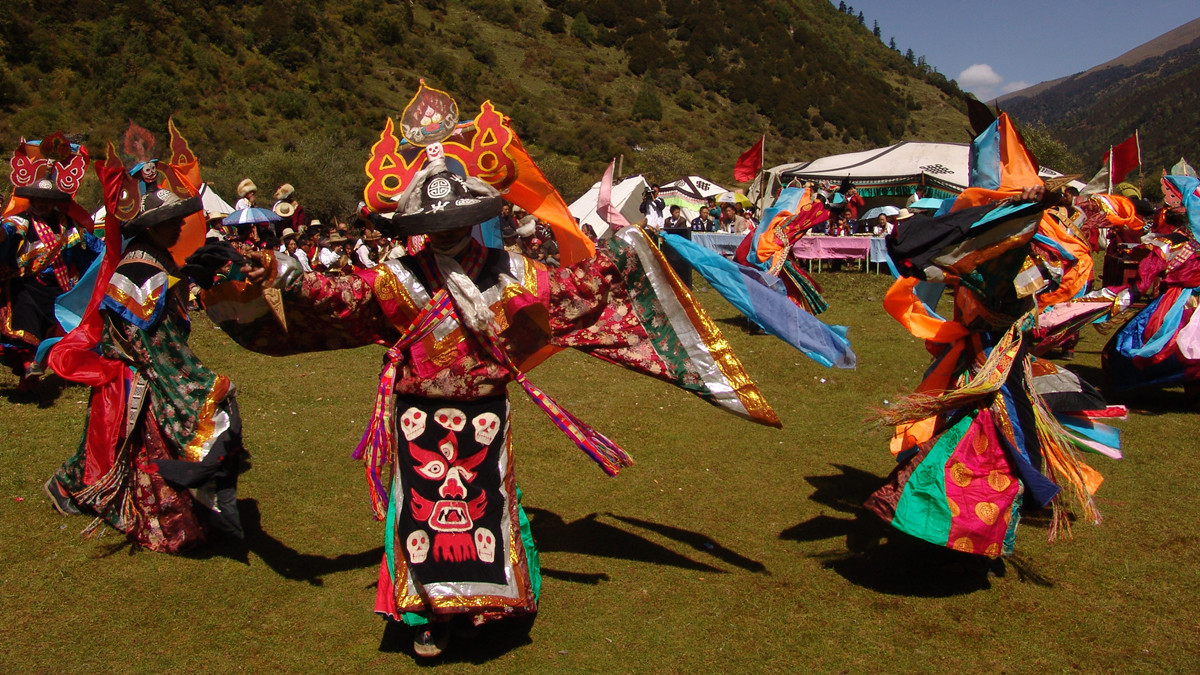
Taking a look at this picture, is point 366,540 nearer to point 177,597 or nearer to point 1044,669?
point 177,597

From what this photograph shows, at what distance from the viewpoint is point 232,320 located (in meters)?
3.51

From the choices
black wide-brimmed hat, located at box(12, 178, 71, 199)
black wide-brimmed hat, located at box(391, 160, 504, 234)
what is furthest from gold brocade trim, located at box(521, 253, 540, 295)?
black wide-brimmed hat, located at box(12, 178, 71, 199)

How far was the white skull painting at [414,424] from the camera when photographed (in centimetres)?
371

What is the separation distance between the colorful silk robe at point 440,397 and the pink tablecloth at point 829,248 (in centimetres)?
1469

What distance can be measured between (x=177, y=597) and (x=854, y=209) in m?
19.0

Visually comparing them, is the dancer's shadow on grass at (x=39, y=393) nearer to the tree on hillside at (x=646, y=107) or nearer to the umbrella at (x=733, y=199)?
the umbrella at (x=733, y=199)

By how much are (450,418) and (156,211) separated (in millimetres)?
2167

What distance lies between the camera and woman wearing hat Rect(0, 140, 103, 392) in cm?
723

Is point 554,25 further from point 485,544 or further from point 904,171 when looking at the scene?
point 485,544

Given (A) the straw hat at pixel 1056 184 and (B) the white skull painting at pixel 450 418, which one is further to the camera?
(A) the straw hat at pixel 1056 184

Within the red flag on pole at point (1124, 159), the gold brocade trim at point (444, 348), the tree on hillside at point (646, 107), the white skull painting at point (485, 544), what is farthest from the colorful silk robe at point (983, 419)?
the tree on hillside at point (646, 107)

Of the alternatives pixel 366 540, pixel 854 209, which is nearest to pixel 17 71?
pixel 854 209

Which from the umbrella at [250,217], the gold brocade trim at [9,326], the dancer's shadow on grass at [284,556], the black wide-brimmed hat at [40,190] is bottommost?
the umbrella at [250,217]

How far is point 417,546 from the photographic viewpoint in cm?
371
